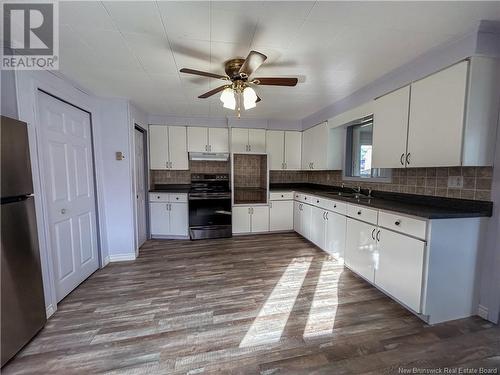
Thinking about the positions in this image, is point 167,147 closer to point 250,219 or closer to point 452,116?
point 250,219

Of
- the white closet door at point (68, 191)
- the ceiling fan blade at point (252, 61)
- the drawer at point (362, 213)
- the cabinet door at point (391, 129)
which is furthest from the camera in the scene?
the drawer at point (362, 213)

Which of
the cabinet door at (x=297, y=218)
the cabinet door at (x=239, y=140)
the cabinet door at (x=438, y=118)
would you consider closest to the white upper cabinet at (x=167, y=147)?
the cabinet door at (x=239, y=140)

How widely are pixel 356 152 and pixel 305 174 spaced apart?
59.7 inches

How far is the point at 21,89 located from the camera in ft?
5.48

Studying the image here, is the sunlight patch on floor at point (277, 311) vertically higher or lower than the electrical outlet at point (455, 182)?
lower

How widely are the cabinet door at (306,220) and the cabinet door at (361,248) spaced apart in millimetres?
992

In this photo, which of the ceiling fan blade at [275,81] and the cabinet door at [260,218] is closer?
the ceiling fan blade at [275,81]

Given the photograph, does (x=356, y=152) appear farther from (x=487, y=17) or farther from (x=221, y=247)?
(x=221, y=247)

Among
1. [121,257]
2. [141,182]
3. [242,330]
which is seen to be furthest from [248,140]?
[242,330]

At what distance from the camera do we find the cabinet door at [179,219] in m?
3.90

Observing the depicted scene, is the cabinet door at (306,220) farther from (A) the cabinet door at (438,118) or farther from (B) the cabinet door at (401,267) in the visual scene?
(A) the cabinet door at (438,118)

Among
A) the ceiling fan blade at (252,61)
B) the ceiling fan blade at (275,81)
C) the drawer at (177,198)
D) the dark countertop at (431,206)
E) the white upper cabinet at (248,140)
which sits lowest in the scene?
the drawer at (177,198)

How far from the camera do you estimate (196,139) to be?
4109mm

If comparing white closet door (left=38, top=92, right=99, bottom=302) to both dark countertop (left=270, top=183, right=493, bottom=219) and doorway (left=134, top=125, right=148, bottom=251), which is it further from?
dark countertop (left=270, top=183, right=493, bottom=219)
